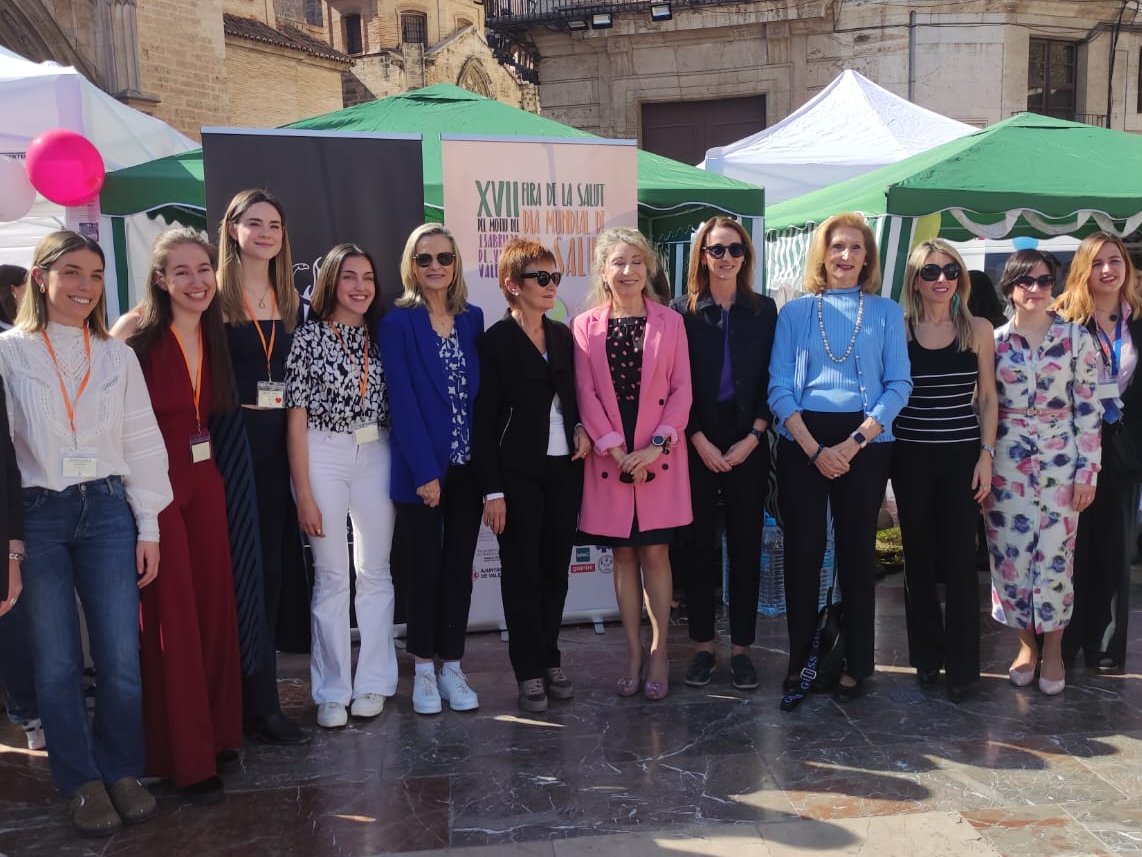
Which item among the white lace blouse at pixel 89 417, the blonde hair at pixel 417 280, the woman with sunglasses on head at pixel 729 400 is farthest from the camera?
the woman with sunglasses on head at pixel 729 400

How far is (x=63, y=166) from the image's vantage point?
4.57m

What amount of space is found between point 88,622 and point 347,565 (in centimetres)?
94

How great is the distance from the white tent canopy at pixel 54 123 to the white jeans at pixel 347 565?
244cm

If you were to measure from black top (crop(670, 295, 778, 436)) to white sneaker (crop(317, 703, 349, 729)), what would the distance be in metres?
1.71

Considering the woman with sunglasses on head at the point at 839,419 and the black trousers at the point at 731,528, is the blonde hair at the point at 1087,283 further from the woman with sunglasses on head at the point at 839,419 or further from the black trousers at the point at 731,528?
the black trousers at the point at 731,528

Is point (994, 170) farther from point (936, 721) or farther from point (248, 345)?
point (248, 345)

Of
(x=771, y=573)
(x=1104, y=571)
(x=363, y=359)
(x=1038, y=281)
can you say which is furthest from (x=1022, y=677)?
(x=363, y=359)

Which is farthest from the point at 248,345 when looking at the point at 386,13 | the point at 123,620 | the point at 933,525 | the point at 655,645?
the point at 386,13

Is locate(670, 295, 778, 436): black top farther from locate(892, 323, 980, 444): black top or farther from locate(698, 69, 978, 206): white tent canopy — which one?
locate(698, 69, 978, 206): white tent canopy

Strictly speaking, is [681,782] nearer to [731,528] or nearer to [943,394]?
[731,528]

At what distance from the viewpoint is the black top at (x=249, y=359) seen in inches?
136

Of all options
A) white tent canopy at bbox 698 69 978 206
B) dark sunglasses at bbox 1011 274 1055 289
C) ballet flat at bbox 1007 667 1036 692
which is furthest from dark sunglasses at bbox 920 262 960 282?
white tent canopy at bbox 698 69 978 206

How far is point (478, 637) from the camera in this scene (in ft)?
16.1

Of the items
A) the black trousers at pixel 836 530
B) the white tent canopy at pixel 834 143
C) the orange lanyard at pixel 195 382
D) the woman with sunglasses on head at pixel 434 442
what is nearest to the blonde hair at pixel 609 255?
the woman with sunglasses on head at pixel 434 442
